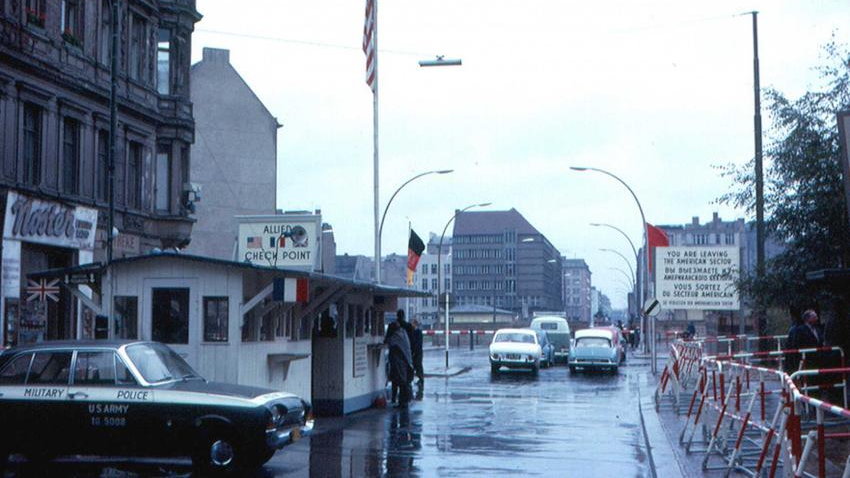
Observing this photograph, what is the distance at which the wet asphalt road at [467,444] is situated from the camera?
13570 mm

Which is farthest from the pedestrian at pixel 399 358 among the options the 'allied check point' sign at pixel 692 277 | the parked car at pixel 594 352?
the parked car at pixel 594 352

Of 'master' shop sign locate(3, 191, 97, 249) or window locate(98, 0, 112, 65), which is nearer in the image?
'master' shop sign locate(3, 191, 97, 249)

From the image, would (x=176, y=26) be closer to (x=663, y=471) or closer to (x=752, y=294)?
(x=752, y=294)

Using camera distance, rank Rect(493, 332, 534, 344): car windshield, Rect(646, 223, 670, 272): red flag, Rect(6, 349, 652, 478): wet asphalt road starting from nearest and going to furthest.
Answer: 1. Rect(6, 349, 652, 478): wet asphalt road
2. Rect(646, 223, 670, 272): red flag
3. Rect(493, 332, 534, 344): car windshield

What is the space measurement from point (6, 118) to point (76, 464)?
44.8 ft

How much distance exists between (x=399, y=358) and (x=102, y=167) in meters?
11.3

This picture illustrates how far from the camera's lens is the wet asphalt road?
13570 mm

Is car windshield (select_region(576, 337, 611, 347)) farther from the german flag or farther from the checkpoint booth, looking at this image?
the checkpoint booth

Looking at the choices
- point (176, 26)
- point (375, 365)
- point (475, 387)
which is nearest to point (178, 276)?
point (375, 365)

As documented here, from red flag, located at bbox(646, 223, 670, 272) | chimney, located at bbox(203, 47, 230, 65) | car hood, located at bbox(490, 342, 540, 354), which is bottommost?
car hood, located at bbox(490, 342, 540, 354)

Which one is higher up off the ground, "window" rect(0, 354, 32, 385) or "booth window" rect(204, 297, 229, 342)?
"booth window" rect(204, 297, 229, 342)

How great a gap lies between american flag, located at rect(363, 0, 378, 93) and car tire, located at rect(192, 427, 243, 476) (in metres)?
16.0

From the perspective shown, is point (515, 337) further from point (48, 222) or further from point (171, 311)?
point (171, 311)

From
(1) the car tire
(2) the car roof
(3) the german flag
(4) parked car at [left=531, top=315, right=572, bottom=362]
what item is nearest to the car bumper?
(1) the car tire
